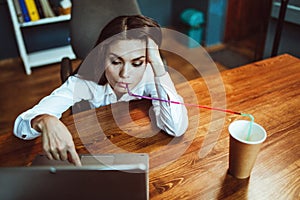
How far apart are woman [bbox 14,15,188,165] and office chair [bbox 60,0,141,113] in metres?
0.33

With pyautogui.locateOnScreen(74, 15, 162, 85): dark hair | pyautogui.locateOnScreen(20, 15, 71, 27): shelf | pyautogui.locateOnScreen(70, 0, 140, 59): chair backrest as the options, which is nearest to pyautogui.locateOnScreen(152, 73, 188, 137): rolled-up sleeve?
pyautogui.locateOnScreen(74, 15, 162, 85): dark hair

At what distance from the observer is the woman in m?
0.94

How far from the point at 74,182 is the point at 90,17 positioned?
3.77 ft

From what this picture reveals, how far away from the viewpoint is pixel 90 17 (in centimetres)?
156

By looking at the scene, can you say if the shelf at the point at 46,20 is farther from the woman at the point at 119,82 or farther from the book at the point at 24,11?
the woman at the point at 119,82

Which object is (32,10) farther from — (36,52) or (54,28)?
(36,52)

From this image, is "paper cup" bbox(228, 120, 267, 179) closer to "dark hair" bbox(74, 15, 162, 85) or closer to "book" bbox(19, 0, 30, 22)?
"dark hair" bbox(74, 15, 162, 85)

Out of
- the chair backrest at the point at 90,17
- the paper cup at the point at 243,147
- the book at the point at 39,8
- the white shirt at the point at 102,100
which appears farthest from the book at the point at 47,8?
the paper cup at the point at 243,147

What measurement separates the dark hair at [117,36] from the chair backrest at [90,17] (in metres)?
0.33

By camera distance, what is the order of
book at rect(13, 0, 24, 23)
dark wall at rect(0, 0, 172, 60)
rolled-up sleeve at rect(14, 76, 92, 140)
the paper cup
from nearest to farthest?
the paper cup, rolled-up sleeve at rect(14, 76, 92, 140), book at rect(13, 0, 24, 23), dark wall at rect(0, 0, 172, 60)

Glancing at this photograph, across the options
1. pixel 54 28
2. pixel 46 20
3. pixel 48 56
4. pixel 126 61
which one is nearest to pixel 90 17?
pixel 126 61

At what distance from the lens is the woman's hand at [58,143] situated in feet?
2.42

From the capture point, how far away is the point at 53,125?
77 cm

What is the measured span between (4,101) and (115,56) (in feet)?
6.44
